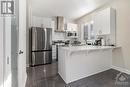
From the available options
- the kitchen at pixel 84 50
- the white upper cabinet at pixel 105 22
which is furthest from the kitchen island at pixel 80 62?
the white upper cabinet at pixel 105 22

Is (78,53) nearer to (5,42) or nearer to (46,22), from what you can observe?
(5,42)

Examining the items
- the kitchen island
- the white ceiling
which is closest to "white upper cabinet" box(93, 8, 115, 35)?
the white ceiling

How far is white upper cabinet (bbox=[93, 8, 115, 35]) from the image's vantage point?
357 cm

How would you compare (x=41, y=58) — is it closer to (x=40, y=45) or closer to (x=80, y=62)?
(x=40, y=45)

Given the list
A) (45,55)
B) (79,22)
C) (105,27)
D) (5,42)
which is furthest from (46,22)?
(5,42)

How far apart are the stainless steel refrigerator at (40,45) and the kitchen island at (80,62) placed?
1.70m

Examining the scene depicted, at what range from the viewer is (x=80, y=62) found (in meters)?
2.80

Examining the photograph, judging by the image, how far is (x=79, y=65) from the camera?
9.11 feet

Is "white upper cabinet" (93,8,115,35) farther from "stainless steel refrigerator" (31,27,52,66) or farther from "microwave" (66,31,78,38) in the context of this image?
"stainless steel refrigerator" (31,27,52,66)

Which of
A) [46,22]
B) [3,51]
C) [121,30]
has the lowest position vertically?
[3,51]

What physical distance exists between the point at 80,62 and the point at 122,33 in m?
1.97

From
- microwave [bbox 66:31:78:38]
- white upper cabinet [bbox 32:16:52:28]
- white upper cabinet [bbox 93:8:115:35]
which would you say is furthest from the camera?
microwave [bbox 66:31:78:38]

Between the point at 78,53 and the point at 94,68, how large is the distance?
3.11ft

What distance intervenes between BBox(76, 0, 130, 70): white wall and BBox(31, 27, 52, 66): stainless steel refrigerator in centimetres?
298
